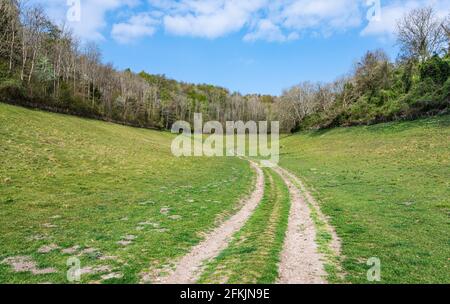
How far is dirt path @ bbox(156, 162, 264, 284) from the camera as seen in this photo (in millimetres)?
9957

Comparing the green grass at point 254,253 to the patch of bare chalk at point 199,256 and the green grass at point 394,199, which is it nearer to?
the patch of bare chalk at point 199,256

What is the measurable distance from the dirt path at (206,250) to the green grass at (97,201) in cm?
56

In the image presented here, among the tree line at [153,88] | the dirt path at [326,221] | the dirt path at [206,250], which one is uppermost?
the tree line at [153,88]

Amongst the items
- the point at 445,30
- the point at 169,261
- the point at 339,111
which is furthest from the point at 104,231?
the point at 445,30

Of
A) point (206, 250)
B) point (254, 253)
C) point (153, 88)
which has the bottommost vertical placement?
point (206, 250)

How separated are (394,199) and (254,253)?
14.7 metres

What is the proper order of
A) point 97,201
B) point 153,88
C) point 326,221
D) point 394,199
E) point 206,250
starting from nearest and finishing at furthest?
point 206,250 < point 326,221 < point 97,201 < point 394,199 < point 153,88

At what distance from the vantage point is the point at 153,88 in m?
147

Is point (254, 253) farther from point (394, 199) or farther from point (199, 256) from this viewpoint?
point (394, 199)

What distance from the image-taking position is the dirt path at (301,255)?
9750 mm

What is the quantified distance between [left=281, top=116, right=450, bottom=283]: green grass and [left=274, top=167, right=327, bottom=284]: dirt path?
1044 mm

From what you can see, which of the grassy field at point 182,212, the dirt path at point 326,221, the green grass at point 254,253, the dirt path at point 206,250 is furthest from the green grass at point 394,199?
the dirt path at point 206,250

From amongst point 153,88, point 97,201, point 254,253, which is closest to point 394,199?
point 254,253

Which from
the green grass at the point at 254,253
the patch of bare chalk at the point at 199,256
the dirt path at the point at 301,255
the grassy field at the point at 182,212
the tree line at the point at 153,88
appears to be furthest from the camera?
the tree line at the point at 153,88
